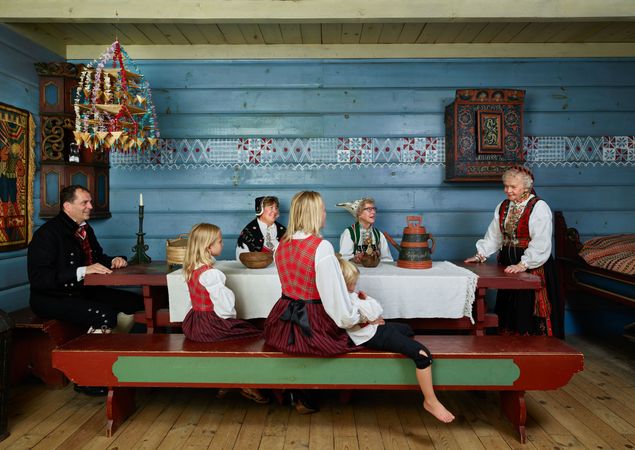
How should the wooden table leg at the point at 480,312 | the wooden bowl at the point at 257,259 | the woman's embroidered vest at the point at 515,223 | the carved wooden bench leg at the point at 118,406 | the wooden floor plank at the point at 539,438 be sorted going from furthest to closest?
the woman's embroidered vest at the point at 515,223 → the wooden bowl at the point at 257,259 → the wooden table leg at the point at 480,312 → the carved wooden bench leg at the point at 118,406 → the wooden floor plank at the point at 539,438

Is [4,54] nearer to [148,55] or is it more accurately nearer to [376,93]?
[148,55]

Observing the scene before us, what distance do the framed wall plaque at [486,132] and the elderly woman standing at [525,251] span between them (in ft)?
2.11

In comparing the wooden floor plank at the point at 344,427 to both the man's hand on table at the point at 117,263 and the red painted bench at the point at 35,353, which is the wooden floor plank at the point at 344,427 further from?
the red painted bench at the point at 35,353

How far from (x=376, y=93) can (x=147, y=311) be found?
10.1 feet

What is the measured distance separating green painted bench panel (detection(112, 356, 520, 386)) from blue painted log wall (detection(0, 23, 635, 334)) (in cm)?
233

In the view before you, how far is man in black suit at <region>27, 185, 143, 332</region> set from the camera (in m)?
3.71

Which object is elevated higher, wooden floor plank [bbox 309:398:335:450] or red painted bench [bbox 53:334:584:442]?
red painted bench [bbox 53:334:584:442]

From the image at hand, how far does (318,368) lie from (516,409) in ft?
3.98

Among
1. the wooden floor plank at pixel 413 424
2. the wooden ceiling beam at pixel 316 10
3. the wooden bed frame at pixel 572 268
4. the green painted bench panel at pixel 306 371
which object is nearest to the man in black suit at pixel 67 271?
the green painted bench panel at pixel 306 371

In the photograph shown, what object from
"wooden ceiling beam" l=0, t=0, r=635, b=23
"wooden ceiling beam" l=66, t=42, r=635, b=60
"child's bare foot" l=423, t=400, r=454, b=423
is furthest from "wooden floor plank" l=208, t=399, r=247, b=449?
"wooden ceiling beam" l=66, t=42, r=635, b=60

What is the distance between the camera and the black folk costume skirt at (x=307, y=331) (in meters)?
2.79

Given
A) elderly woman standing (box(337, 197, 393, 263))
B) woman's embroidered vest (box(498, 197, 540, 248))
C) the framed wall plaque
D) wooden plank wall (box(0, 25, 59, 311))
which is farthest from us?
the framed wall plaque

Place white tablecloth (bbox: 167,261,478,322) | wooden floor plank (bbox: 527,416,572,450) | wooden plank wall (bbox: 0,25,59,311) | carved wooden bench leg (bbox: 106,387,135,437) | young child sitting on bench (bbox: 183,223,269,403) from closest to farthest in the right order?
wooden floor plank (bbox: 527,416,572,450)
carved wooden bench leg (bbox: 106,387,135,437)
young child sitting on bench (bbox: 183,223,269,403)
white tablecloth (bbox: 167,261,478,322)
wooden plank wall (bbox: 0,25,59,311)

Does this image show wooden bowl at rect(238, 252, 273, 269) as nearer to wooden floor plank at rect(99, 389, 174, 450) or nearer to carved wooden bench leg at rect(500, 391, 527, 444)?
wooden floor plank at rect(99, 389, 174, 450)
